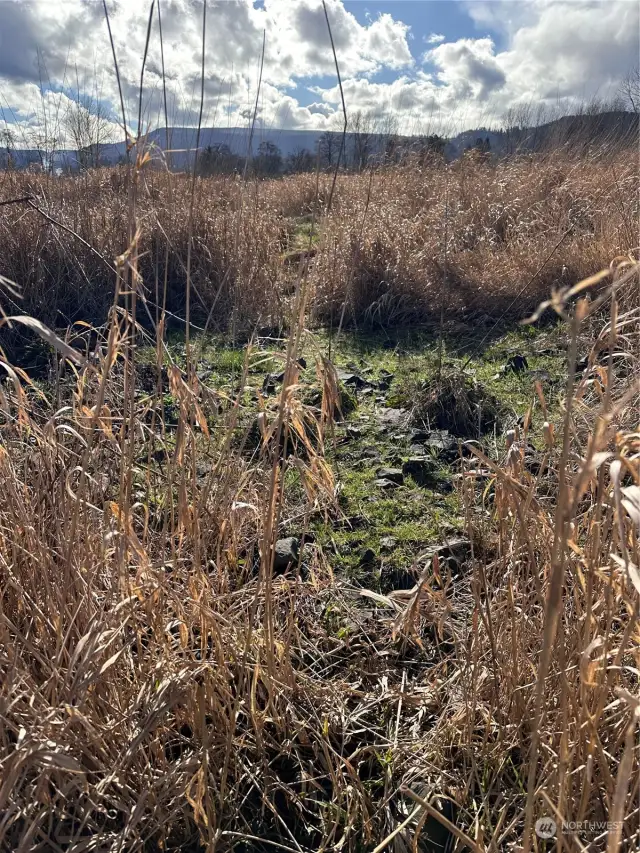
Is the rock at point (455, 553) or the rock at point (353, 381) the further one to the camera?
the rock at point (353, 381)

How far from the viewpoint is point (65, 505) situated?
4.45 ft

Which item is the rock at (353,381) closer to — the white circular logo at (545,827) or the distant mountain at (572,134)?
the white circular logo at (545,827)

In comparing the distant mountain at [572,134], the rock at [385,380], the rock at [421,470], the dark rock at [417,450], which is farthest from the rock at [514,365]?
the distant mountain at [572,134]

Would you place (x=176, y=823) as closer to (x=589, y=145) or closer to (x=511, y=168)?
(x=511, y=168)

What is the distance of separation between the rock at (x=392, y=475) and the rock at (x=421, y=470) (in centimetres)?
4

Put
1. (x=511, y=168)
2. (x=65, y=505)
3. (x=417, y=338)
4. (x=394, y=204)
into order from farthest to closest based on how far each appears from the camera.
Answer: (x=511, y=168) → (x=394, y=204) → (x=417, y=338) → (x=65, y=505)

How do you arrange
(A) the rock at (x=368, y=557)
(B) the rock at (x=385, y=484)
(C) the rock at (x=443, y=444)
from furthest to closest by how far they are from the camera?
(C) the rock at (x=443, y=444) < (B) the rock at (x=385, y=484) < (A) the rock at (x=368, y=557)

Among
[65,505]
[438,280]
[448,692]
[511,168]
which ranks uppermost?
[511,168]

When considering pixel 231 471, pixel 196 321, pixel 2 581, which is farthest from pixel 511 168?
pixel 2 581

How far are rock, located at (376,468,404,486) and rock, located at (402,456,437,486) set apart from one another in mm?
41

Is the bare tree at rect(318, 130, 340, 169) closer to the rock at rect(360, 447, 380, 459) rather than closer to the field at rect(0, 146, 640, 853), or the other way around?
the field at rect(0, 146, 640, 853)

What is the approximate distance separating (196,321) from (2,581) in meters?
3.19

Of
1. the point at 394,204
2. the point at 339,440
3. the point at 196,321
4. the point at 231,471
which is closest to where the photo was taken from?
the point at 231,471

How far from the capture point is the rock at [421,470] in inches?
99.1
